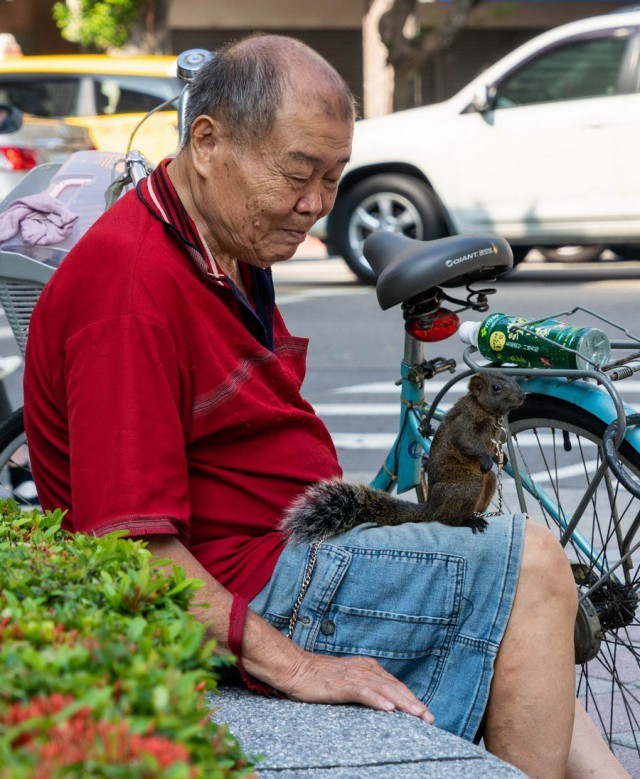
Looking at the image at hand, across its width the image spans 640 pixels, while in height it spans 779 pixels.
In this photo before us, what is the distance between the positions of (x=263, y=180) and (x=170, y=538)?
2.22ft

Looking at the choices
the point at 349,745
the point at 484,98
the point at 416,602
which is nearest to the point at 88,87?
the point at 484,98

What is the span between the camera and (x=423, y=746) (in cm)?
196

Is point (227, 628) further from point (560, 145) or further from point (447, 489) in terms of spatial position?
point (560, 145)

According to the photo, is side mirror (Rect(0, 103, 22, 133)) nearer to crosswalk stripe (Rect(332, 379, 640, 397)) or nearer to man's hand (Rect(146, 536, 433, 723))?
crosswalk stripe (Rect(332, 379, 640, 397))

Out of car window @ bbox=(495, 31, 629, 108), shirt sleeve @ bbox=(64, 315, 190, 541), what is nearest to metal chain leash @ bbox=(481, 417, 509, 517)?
shirt sleeve @ bbox=(64, 315, 190, 541)

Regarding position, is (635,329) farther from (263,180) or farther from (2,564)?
(2,564)

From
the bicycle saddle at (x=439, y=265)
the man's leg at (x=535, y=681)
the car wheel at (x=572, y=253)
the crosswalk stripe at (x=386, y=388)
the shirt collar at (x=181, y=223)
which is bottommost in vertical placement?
the car wheel at (x=572, y=253)

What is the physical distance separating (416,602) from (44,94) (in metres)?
10.9

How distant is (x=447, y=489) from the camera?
2.61 meters

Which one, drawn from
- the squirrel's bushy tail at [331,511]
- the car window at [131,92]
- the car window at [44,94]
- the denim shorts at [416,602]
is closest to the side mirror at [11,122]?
the squirrel's bushy tail at [331,511]

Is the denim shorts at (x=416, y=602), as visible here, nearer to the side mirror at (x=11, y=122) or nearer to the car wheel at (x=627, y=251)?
the side mirror at (x=11, y=122)

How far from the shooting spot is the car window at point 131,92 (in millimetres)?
11844

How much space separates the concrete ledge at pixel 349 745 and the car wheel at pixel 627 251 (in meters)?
10.3

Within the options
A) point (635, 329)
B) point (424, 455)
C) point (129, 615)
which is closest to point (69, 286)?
point (129, 615)
